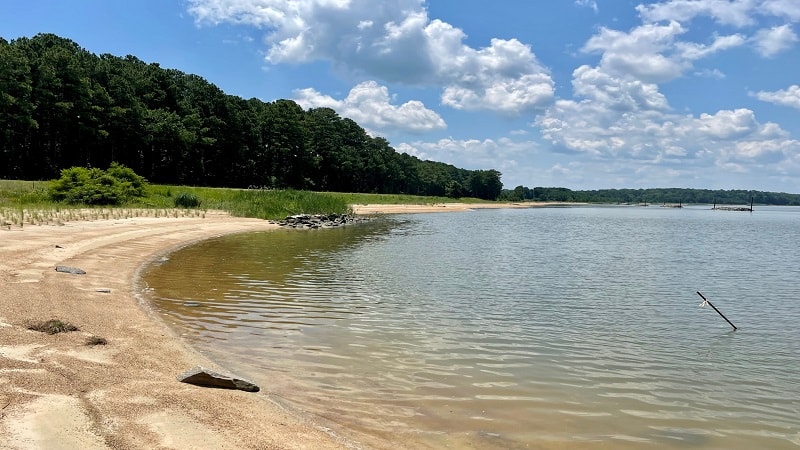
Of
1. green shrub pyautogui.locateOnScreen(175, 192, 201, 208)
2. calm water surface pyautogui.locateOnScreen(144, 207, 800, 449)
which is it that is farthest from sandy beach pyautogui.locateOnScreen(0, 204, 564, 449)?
green shrub pyautogui.locateOnScreen(175, 192, 201, 208)

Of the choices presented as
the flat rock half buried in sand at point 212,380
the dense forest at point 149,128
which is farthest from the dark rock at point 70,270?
the dense forest at point 149,128

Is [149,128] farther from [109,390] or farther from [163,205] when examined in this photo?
[109,390]

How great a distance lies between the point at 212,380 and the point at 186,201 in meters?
43.3

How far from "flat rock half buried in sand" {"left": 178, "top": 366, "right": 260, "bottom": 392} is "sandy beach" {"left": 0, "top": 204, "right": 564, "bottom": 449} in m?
0.14

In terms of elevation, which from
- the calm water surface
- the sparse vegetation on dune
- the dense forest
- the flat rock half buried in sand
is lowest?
the calm water surface

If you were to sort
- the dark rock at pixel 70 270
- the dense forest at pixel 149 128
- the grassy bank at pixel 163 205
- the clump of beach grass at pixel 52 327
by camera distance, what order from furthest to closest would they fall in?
the dense forest at pixel 149 128, the grassy bank at pixel 163 205, the dark rock at pixel 70 270, the clump of beach grass at pixel 52 327

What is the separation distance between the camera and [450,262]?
2461 cm

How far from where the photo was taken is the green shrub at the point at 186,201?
4625cm

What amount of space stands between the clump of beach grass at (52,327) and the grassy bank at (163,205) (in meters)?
16.3

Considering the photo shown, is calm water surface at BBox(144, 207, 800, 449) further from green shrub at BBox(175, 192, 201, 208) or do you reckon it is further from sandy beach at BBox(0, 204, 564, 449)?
green shrub at BBox(175, 192, 201, 208)

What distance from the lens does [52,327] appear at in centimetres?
845

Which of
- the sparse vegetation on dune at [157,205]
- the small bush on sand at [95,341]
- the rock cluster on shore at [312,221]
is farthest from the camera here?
the rock cluster on shore at [312,221]

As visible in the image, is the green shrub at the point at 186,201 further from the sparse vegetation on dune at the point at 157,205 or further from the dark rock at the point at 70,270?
the dark rock at the point at 70,270

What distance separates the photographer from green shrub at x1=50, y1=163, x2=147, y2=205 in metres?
37.7
